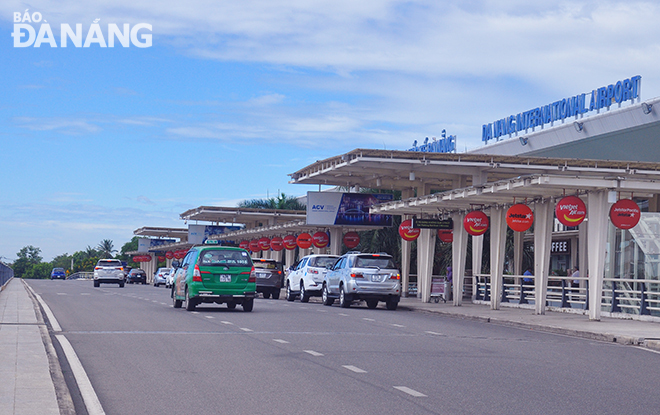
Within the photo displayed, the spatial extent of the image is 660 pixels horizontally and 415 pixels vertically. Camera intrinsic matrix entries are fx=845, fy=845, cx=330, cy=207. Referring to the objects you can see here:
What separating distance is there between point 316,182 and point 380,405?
3672 centimetres

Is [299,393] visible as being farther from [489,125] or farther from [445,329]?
[489,125]

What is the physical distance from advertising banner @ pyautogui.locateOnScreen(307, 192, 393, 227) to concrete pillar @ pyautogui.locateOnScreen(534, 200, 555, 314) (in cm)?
1768

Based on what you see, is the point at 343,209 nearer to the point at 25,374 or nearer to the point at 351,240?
the point at 351,240

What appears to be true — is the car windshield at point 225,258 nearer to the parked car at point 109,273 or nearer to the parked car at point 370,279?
the parked car at point 370,279

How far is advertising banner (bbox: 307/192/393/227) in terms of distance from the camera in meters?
43.9

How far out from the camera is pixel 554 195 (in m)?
26.1

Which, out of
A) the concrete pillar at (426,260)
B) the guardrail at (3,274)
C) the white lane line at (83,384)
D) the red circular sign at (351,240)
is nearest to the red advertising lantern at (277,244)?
the red circular sign at (351,240)

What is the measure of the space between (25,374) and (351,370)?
13.7 feet

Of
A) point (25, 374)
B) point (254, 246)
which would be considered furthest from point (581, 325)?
point (254, 246)

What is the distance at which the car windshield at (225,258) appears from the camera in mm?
24391

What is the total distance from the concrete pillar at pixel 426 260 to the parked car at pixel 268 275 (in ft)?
21.6

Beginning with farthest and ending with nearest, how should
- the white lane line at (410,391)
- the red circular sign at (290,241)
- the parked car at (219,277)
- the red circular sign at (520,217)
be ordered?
the red circular sign at (290,241) → the red circular sign at (520,217) → the parked car at (219,277) → the white lane line at (410,391)

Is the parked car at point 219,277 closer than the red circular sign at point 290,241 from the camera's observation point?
Yes

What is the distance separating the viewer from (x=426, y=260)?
1404 inches
